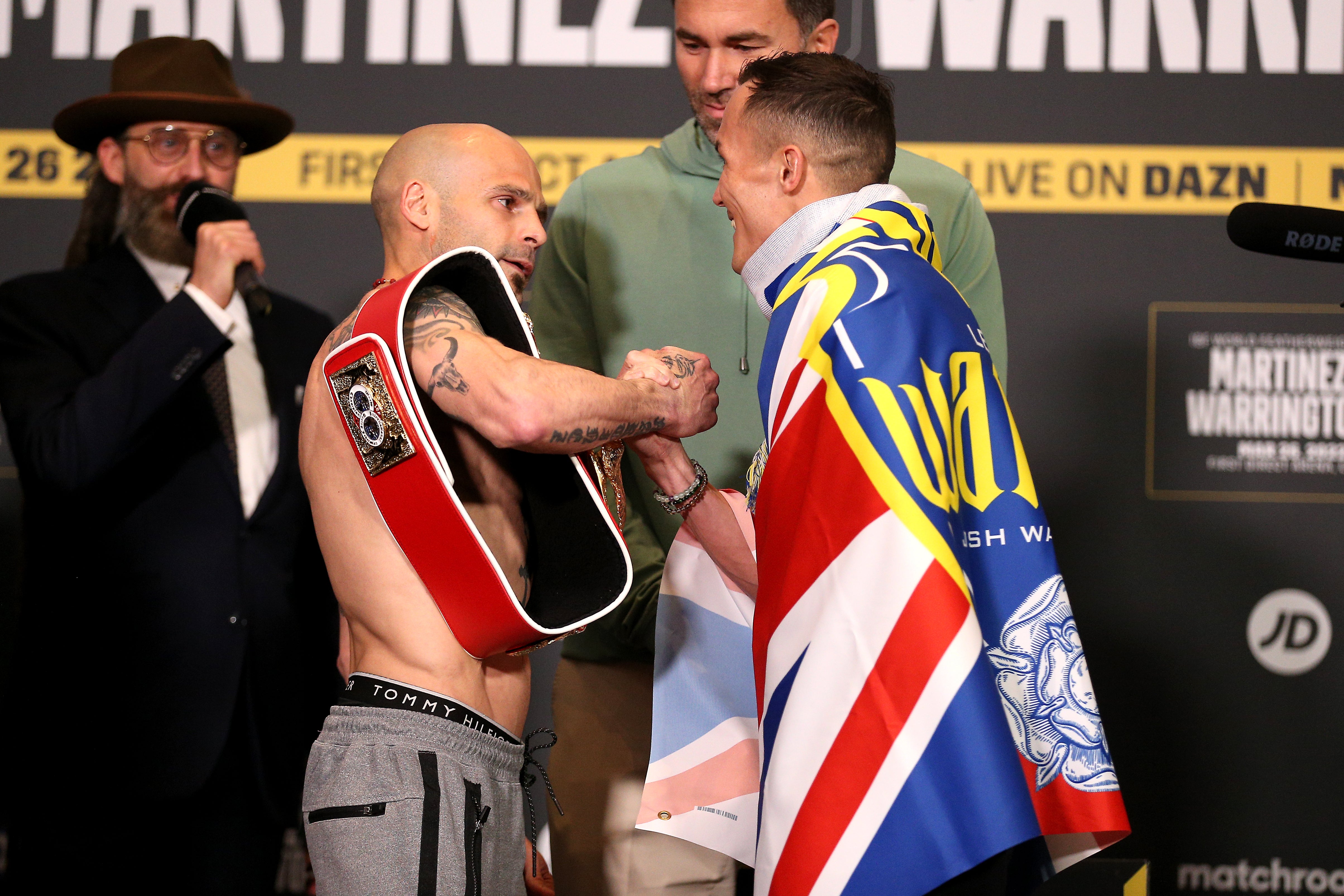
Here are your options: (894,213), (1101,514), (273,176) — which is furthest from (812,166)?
(273,176)

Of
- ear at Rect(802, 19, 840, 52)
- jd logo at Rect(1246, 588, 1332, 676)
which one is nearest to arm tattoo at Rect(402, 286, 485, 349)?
ear at Rect(802, 19, 840, 52)

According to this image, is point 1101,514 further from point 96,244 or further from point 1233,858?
point 96,244

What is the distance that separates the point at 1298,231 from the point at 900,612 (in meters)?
0.67

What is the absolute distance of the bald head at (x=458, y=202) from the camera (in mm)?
1795

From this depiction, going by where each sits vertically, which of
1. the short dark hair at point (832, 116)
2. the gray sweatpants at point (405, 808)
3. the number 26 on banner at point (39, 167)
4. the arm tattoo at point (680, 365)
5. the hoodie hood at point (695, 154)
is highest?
the number 26 on banner at point (39, 167)

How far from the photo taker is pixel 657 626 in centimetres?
195

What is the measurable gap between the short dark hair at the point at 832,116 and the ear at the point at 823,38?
62 centimetres

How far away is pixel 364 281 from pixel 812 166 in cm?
166

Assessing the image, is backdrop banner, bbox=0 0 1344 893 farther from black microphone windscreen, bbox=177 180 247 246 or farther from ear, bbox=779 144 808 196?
Result: ear, bbox=779 144 808 196

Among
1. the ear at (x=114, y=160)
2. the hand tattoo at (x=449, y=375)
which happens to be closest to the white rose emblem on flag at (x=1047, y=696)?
the hand tattoo at (x=449, y=375)

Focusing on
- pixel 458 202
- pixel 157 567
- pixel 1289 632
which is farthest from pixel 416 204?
pixel 1289 632

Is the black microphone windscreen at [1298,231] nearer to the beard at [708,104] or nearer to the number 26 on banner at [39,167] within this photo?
the beard at [708,104]

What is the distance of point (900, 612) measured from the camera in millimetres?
1363

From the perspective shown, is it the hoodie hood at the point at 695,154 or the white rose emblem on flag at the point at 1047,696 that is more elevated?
the hoodie hood at the point at 695,154
